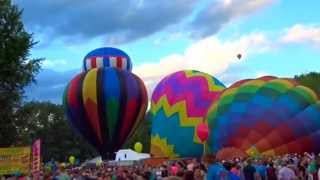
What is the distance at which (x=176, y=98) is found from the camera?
4300 centimetres

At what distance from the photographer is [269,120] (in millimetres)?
33125

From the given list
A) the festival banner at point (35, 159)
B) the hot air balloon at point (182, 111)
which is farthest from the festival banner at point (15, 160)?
the hot air balloon at point (182, 111)

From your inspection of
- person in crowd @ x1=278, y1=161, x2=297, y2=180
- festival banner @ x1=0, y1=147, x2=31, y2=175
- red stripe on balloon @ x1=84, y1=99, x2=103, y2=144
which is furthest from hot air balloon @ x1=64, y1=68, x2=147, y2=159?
festival banner @ x1=0, y1=147, x2=31, y2=175

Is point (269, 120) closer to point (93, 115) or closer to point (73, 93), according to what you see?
point (93, 115)

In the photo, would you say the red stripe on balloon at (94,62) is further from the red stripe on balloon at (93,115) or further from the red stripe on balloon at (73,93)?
the red stripe on balloon at (93,115)

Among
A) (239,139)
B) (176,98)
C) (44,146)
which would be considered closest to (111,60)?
(176,98)

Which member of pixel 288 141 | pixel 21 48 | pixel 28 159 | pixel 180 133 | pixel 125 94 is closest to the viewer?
pixel 28 159

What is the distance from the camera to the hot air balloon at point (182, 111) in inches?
1654

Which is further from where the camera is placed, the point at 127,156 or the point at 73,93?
the point at 127,156

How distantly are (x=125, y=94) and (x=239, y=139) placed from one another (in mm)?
14235

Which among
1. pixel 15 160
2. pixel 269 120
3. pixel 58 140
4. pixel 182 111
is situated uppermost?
pixel 58 140

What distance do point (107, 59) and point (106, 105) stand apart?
5.10 meters

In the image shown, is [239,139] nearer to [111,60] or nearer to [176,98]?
[176,98]

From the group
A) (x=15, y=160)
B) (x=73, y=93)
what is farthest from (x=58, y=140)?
(x=15, y=160)
